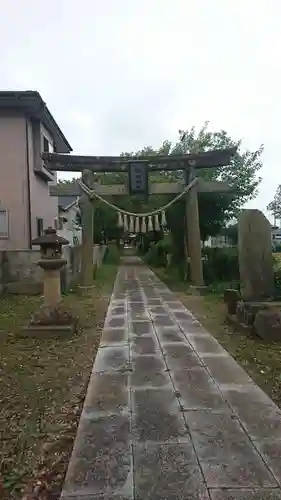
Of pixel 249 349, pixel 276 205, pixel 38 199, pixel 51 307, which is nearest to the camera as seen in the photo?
pixel 249 349

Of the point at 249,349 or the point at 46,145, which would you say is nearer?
the point at 249,349

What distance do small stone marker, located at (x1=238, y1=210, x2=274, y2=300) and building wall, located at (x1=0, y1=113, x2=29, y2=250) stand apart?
918 centimetres

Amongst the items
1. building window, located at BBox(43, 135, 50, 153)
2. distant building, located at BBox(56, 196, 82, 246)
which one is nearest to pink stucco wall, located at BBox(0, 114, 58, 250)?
building window, located at BBox(43, 135, 50, 153)

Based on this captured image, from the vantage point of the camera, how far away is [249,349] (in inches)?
231

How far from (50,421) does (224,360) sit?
254 cm

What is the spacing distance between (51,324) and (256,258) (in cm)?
375

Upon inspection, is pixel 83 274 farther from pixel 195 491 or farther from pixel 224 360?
pixel 195 491

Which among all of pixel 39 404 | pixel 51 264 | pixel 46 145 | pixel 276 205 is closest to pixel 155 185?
pixel 46 145

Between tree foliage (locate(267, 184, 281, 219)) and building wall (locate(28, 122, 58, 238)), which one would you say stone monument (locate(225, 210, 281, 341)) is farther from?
tree foliage (locate(267, 184, 281, 219))

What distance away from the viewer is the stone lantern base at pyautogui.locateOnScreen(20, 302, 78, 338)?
675cm

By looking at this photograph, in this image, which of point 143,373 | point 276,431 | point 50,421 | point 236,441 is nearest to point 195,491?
point 236,441

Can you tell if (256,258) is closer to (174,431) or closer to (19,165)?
(174,431)

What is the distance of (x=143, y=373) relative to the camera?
4.75 metres

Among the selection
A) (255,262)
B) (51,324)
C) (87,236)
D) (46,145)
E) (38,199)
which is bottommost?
(51,324)
